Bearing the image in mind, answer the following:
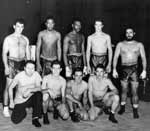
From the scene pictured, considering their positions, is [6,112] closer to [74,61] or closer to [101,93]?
[74,61]

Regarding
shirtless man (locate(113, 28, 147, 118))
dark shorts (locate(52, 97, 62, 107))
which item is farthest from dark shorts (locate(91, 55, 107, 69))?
dark shorts (locate(52, 97, 62, 107))

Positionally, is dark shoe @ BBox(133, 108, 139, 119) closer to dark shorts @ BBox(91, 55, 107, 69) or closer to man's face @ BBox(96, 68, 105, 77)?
man's face @ BBox(96, 68, 105, 77)

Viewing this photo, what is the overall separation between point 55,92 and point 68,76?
58cm

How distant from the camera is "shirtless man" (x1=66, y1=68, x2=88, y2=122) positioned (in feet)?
21.0

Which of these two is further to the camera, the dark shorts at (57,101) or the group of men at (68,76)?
the dark shorts at (57,101)

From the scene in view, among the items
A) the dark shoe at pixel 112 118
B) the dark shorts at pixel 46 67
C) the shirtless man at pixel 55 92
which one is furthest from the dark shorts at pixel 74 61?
the dark shoe at pixel 112 118

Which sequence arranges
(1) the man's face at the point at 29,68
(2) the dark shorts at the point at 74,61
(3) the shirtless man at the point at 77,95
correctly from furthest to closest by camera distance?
(2) the dark shorts at the point at 74,61
(3) the shirtless man at the point at 77,95
(1) the man's face at the point at 29,68

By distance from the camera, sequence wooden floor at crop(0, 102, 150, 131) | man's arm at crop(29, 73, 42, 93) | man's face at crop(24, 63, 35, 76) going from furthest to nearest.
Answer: man's arm at crop(29, 73, 42, 93) → man's face at crop(24, 63, 35, 76) → wooden floor at crop(0, 102, 150, 131)

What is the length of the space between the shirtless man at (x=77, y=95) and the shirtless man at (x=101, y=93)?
134 millimetres

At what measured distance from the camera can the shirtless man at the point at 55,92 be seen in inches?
249

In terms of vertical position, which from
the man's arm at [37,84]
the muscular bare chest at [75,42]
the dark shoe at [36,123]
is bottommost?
the dark shoe at [36,123]

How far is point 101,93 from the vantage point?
6652 mm

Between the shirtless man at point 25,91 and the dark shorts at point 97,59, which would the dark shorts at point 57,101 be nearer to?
the shirtless man at point 25,91

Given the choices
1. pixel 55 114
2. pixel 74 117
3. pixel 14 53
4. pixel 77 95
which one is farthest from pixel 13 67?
pixel 74 117
